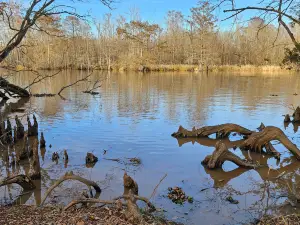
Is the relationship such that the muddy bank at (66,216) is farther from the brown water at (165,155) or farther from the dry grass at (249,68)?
the dry grass at (249,68)

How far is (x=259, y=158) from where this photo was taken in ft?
32.0

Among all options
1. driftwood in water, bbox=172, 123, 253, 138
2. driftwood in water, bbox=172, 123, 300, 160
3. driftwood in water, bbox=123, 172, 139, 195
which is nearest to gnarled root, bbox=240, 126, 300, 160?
driftwood in water, bbox=172, 123, 300, 160

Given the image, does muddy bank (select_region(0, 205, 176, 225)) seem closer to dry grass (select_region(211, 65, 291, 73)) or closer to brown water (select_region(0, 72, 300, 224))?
brown water (select_region(0, 72, 300, 224))

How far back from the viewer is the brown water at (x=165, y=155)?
21.0 ft

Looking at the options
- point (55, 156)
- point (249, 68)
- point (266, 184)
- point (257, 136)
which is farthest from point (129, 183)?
point (249, 68)

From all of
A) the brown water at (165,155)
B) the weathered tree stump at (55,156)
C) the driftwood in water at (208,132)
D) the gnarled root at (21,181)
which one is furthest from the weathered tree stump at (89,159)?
the driftwood in water at (208,132)

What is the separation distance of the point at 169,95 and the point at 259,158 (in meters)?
15.2

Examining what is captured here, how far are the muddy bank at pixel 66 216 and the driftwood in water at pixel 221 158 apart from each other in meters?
4.02

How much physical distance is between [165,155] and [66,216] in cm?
555

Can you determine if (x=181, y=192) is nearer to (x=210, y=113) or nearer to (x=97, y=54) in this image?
(x=210, y=113)

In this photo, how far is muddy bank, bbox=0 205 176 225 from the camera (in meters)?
4.37

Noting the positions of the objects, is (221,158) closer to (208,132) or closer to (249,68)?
(208,132)

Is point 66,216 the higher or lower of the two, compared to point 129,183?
higher

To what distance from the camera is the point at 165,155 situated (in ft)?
32.4
